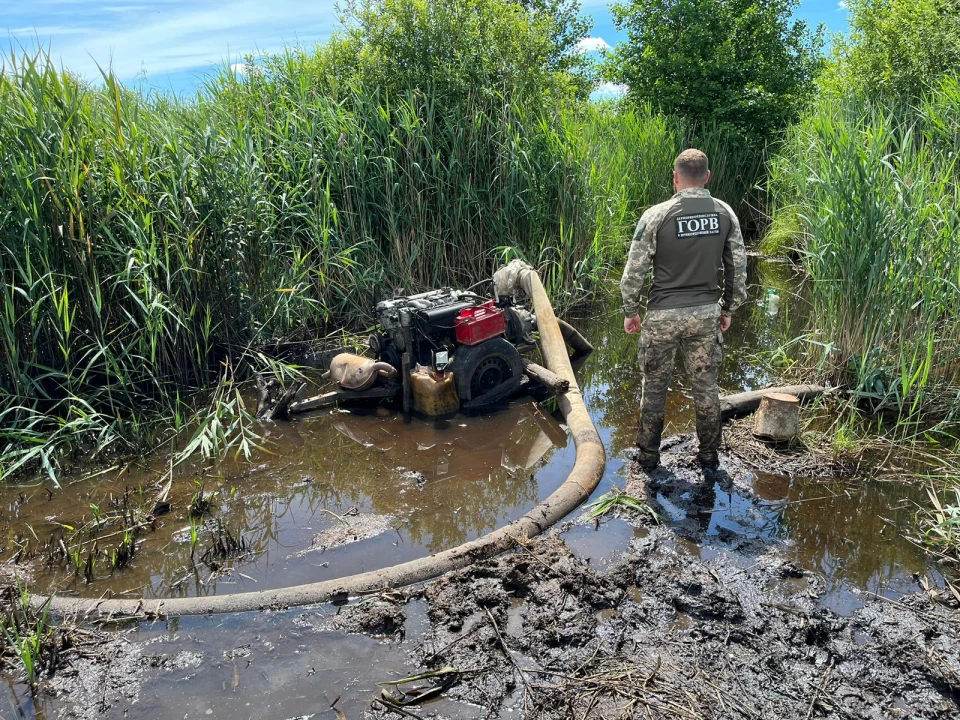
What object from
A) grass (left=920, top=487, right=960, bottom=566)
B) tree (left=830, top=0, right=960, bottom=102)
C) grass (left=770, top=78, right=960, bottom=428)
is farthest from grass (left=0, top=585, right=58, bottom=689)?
tree (left=830, top=0, right=960, bottom=102)

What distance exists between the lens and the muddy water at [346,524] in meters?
3.21

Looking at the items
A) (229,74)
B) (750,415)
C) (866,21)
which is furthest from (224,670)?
(866,21)

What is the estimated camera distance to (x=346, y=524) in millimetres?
4508

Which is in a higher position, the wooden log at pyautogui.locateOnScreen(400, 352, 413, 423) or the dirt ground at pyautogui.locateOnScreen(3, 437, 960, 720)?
the wooden log at pyautogui.locateOnScreen(400, 352, 413, 423)

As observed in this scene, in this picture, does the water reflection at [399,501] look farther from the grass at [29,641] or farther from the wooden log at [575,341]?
the wooden log at [575,341]

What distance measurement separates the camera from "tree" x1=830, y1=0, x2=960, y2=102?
32.8 feet

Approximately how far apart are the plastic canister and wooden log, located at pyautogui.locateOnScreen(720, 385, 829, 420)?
7.23 feet

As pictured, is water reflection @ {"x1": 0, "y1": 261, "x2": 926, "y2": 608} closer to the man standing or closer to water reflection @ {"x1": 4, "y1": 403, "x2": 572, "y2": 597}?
water reflection @ {"x1": 4, "y1": 403, "x2": 572, "y2": 597}

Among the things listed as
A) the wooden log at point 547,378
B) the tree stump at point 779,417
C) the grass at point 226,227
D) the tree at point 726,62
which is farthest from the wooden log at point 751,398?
the tree at point 726,62

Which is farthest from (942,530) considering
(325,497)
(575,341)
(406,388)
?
(575,341)

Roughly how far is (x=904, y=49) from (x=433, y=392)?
923 cm

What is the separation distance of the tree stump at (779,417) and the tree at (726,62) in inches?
455

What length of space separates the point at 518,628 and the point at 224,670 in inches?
53.4

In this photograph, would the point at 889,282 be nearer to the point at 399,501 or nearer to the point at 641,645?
the point at 641,645
